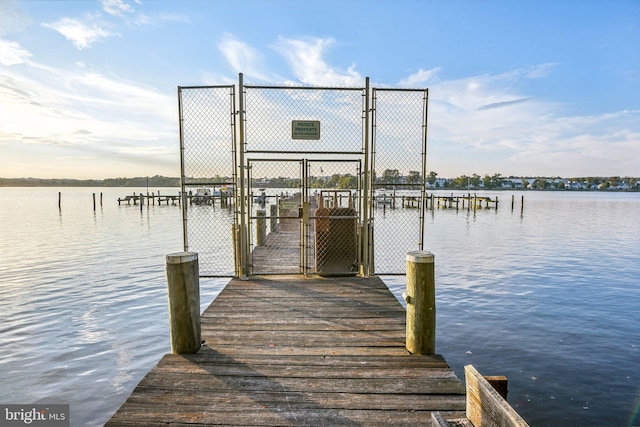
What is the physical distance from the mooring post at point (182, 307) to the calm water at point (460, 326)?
2.34 metres

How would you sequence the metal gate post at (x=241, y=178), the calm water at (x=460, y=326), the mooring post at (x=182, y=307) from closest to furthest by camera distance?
the mooring post at (x=182, y=307), the calm water at (x=460, y=326), the metal gate post at (x=241, y=178)

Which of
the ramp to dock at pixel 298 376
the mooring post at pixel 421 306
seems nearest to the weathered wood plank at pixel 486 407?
the ramp to dock at pixel 298 376

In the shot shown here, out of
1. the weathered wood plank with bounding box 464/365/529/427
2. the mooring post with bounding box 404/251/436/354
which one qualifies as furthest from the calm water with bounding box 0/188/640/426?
the weathered wood plank with bounding box 464/365/529/427

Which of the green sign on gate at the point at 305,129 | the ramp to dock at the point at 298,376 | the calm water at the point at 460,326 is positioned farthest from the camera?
the green sign on gate at the point at 305,129

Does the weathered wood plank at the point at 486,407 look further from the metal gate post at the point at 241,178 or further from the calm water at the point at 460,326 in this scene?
the metal gate post at the point at 241,178

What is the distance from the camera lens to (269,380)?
3.55 meters

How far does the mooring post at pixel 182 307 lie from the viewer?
162 inches

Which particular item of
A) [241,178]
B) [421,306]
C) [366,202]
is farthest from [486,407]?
[241,178]

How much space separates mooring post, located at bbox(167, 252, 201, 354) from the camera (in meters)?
4.12

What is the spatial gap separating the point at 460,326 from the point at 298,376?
247 inches

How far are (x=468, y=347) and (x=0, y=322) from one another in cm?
1068

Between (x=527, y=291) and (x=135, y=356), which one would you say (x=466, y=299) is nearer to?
(x=527, y=291)

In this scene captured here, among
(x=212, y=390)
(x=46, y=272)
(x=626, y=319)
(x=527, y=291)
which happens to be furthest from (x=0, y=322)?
(x=626, y=319)

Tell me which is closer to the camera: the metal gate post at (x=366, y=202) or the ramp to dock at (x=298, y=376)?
the ramp to dock at (x=298, y=376)
